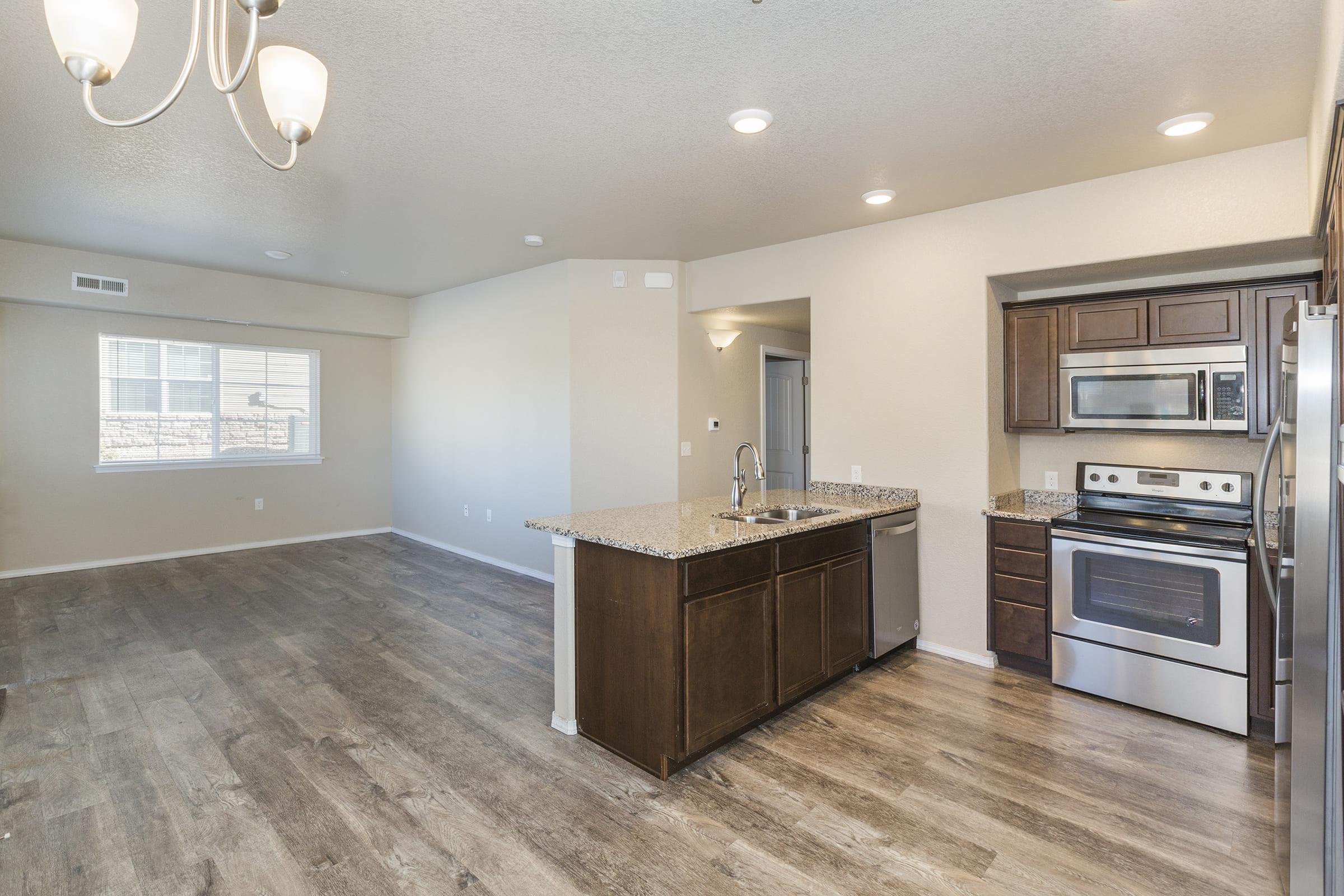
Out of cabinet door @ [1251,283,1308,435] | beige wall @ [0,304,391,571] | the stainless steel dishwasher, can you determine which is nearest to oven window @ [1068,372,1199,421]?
cabinet door @ [1251,283,1308,435]

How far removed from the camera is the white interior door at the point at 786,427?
6.52 meters

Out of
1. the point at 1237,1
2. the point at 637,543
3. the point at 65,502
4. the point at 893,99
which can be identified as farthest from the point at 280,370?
the point at 1237,1

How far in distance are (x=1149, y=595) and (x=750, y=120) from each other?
282cm

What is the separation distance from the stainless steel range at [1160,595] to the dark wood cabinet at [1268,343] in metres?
0.38

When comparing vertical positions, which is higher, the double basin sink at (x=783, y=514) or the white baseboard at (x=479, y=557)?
the double basin sink at (x=783, y=514)

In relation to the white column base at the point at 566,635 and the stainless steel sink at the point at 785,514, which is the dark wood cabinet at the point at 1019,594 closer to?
the stainless steel sink at the point at 785,514

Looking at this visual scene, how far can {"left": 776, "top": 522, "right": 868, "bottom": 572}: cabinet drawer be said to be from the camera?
9.64ft

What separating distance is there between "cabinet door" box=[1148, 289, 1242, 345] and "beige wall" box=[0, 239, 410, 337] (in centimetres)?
623

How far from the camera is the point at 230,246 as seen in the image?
4.97 metres

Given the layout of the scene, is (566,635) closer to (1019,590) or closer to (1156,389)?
(1019,590)

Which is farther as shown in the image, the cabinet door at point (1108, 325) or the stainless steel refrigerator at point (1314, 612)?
the cabinet door at point (1108, 325)

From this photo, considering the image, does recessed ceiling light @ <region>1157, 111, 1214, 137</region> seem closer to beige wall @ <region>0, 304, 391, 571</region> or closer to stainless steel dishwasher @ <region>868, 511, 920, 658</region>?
stainless steel dishwasher @ <region>868, 511, 920, 658</region>

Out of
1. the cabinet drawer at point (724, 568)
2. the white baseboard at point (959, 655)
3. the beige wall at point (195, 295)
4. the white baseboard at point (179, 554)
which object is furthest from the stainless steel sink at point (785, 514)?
the white baseboard at point (179, 554)

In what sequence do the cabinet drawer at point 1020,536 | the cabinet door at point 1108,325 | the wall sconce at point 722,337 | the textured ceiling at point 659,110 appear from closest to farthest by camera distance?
the textured ceiling at point 659,110, the cabinet door at point 1108,325, the cabinet drawer at point 1020,536, the wall sconce at point 722,337
